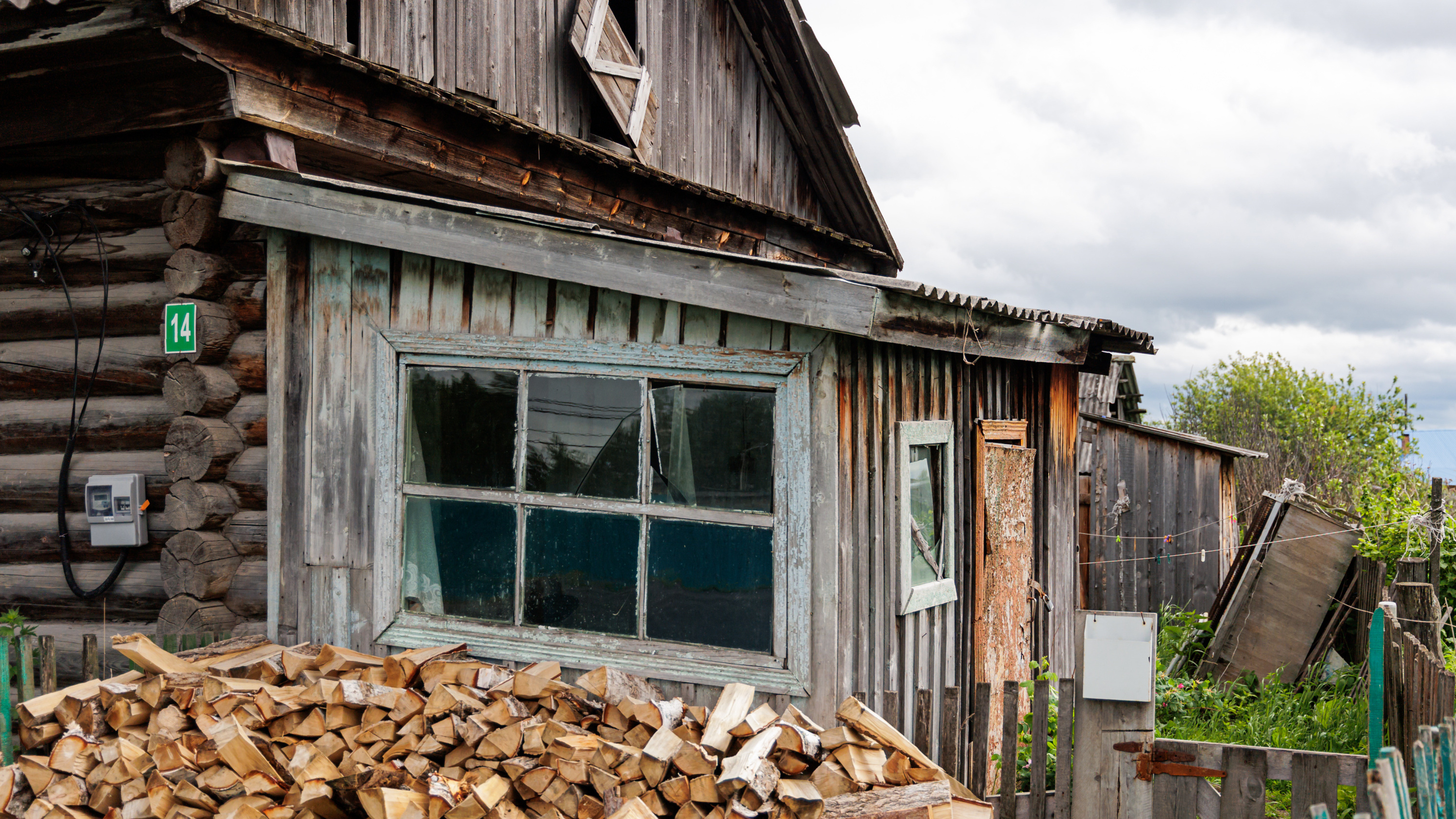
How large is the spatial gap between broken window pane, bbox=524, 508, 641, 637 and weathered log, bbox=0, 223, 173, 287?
300cm

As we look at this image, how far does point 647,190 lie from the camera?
338 inches

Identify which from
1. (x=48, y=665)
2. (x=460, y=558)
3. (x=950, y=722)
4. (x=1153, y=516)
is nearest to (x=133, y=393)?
(x=48, y=665)

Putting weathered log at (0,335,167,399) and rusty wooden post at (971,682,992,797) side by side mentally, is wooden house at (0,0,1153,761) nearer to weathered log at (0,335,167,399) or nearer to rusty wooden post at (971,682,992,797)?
weathered log at (0,335,167,399)

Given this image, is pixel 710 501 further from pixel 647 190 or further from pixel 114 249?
pixel 647 190

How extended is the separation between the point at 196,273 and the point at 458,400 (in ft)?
5.46

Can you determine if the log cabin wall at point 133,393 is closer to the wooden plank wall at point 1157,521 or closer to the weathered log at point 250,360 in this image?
the weathered log at point 250,360

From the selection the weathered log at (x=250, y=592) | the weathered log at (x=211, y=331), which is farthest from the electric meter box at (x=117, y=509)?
the weathered log at (x=211, y=331)

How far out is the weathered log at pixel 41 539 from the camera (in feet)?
20.1

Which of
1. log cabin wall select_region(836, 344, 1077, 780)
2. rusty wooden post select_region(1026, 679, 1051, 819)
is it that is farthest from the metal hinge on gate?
log cabin wall select_region(836, 344, 1077, 780)

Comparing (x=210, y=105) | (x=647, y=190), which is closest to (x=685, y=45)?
(x=647, y=190)

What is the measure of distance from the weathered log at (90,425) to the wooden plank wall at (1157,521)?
375 inches

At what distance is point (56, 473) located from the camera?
6.18 meters

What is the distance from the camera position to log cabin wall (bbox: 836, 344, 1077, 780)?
4340 mm

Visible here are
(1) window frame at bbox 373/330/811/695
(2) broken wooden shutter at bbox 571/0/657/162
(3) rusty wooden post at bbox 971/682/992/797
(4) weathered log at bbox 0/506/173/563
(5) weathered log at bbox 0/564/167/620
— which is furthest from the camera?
(2) broken wooden shutter at bbox 571/0/657/162
